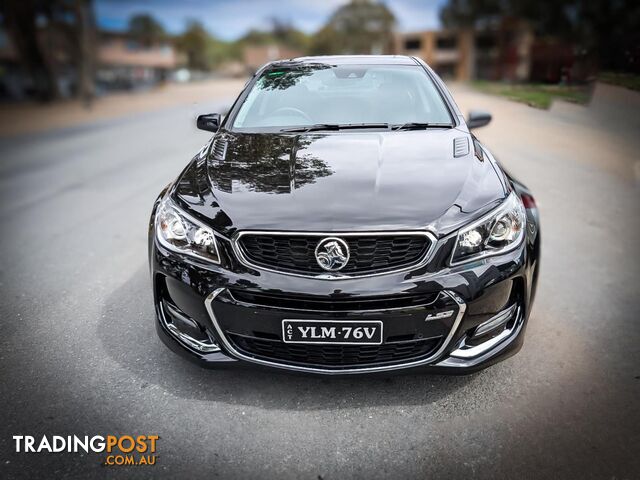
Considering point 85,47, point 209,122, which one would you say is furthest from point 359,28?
point 209,122

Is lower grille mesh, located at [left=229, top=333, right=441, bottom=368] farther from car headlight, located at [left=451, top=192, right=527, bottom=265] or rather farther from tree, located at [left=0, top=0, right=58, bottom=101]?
tree, located at [left=0, top=0, right=58, bottom=101]

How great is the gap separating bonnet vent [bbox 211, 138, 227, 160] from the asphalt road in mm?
1126

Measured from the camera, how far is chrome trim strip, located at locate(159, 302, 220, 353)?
2.53 m

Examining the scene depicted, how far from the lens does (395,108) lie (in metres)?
3.71

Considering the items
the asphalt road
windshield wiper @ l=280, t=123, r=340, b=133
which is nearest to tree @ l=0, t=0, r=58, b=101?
the asphalt road

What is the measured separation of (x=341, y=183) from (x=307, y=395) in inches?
41.0

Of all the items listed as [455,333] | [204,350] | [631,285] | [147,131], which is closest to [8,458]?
[204,350]

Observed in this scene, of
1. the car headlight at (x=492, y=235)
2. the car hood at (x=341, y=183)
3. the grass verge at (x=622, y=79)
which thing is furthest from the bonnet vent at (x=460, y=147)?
the grass verge at (x=622, y=79)

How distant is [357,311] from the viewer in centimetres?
229

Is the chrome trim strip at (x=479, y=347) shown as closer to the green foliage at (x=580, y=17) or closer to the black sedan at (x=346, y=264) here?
the black sedan at (x=346, y=264)

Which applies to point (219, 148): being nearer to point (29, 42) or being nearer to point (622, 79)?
point (622, 79)

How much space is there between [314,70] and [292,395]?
2.47 m

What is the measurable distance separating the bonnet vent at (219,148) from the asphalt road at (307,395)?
1.13m

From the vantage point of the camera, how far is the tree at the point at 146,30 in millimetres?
82650
